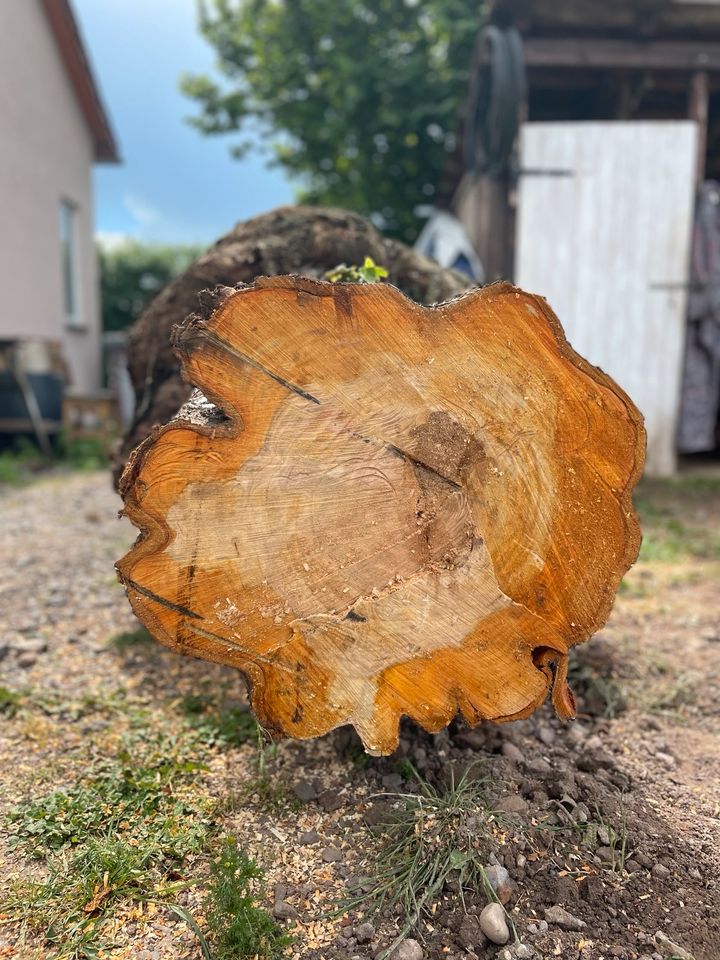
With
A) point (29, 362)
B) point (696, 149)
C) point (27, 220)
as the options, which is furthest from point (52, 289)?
point (696, 149)

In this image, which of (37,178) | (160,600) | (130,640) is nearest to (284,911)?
(160,600)

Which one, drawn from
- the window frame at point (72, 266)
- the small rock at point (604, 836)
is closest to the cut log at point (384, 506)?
the small rock at point (604, 836)

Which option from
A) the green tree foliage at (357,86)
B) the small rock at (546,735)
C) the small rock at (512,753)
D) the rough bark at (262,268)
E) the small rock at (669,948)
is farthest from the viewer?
the green tree foliage at (357,86)

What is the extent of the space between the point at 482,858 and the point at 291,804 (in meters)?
0.43

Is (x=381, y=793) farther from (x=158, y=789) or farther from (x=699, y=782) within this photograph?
(x=699, y=782)

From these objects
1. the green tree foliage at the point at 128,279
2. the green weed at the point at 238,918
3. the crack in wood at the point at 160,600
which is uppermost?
the crack in wood at the point at 160,600

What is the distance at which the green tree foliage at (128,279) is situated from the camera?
13555mm

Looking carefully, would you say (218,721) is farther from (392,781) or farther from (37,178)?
(37,178)

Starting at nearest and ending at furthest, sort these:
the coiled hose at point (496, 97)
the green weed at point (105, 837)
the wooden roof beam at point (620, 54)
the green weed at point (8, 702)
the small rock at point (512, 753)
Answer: the green weed at point (105, 837)
the small rock at point (512, 753)
the green weed at point (8, 702)
the coiled hose at point (496, 97)
the wooden roof beam at point (620, 54)

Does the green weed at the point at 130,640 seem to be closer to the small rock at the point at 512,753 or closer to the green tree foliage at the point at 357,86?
the small rock at the point at 512,753

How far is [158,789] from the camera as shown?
166 centimetres

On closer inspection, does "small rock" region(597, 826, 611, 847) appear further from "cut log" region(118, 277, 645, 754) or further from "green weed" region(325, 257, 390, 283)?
"green weed" region(325, 257, 390, 283)

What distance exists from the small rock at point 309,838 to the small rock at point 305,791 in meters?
0.10

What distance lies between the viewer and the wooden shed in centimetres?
506
